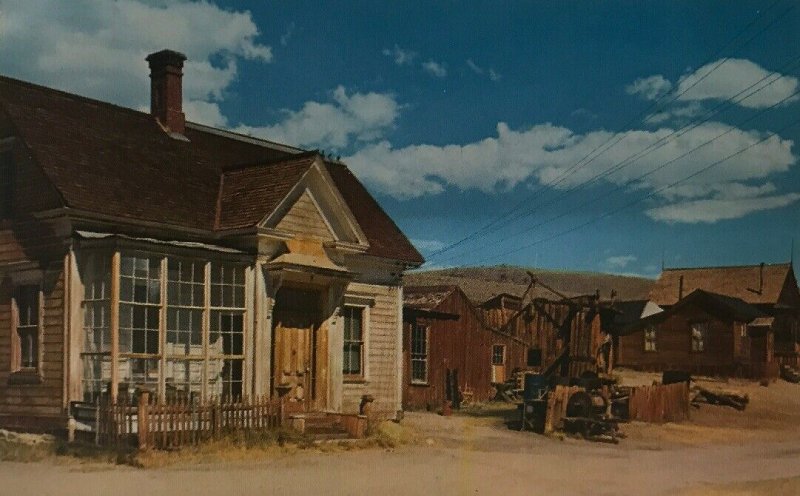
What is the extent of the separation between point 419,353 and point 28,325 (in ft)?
49.8

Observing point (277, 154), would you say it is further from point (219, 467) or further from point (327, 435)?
point (219, 467)

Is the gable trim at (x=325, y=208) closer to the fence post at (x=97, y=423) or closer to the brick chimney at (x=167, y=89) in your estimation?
the brick chimney at (x=167, y=89)

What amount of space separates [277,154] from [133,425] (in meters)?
10.9

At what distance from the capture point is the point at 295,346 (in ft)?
66.0

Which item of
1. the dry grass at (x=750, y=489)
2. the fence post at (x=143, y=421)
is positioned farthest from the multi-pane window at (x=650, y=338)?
the fence post at (x=143, y=421)

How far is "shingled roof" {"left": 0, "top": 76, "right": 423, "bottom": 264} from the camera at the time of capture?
56.4ft

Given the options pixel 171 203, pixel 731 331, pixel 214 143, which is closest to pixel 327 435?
pixel 171 203

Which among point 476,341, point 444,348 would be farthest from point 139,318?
point 476,341

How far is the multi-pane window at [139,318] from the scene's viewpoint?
16.4 m

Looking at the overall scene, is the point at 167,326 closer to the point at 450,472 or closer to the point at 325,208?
the point at 325,208

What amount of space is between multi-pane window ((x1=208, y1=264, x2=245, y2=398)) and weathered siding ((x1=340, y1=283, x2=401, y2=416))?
387cm

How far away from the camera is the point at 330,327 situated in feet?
67.3

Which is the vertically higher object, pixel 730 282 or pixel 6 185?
pixel 6 185

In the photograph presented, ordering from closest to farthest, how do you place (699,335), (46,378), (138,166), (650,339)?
(46,378), (138,166), (699,335), (650,339)
